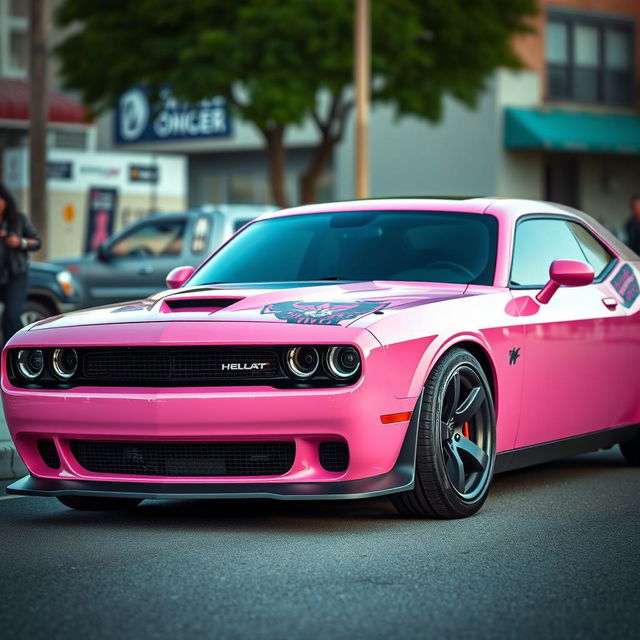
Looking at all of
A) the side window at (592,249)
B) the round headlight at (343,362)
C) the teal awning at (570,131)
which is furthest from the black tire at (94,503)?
the teal awning at (570,131)

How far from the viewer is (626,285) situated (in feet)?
28.1

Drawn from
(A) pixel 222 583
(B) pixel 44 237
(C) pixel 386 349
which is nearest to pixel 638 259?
(C) pixel 386 349

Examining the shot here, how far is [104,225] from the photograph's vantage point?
34.5 m

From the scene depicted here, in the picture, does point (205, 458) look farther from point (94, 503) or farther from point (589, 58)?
point (589, 58)

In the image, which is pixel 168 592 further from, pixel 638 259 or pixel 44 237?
pixel 44 237

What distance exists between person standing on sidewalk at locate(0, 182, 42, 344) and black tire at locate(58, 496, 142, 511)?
5.86 metres

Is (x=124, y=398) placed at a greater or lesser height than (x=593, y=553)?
greater

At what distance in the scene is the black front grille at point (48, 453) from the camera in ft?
22.4

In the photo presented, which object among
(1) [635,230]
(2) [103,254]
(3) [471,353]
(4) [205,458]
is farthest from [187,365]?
(2) [103,254]

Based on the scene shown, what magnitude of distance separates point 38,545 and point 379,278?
2.19m

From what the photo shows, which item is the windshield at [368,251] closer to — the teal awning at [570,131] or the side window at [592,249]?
the side window at [592,249]

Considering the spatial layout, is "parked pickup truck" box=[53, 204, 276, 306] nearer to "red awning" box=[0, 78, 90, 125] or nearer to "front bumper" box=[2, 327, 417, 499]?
"front bumper" box=[2, 327, 417, 499]

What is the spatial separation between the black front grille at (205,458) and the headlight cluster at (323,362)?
12.3 inches

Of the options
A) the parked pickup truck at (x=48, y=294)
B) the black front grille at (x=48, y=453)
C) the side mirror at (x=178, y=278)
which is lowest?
the black front grille at (x=48, y=453)
